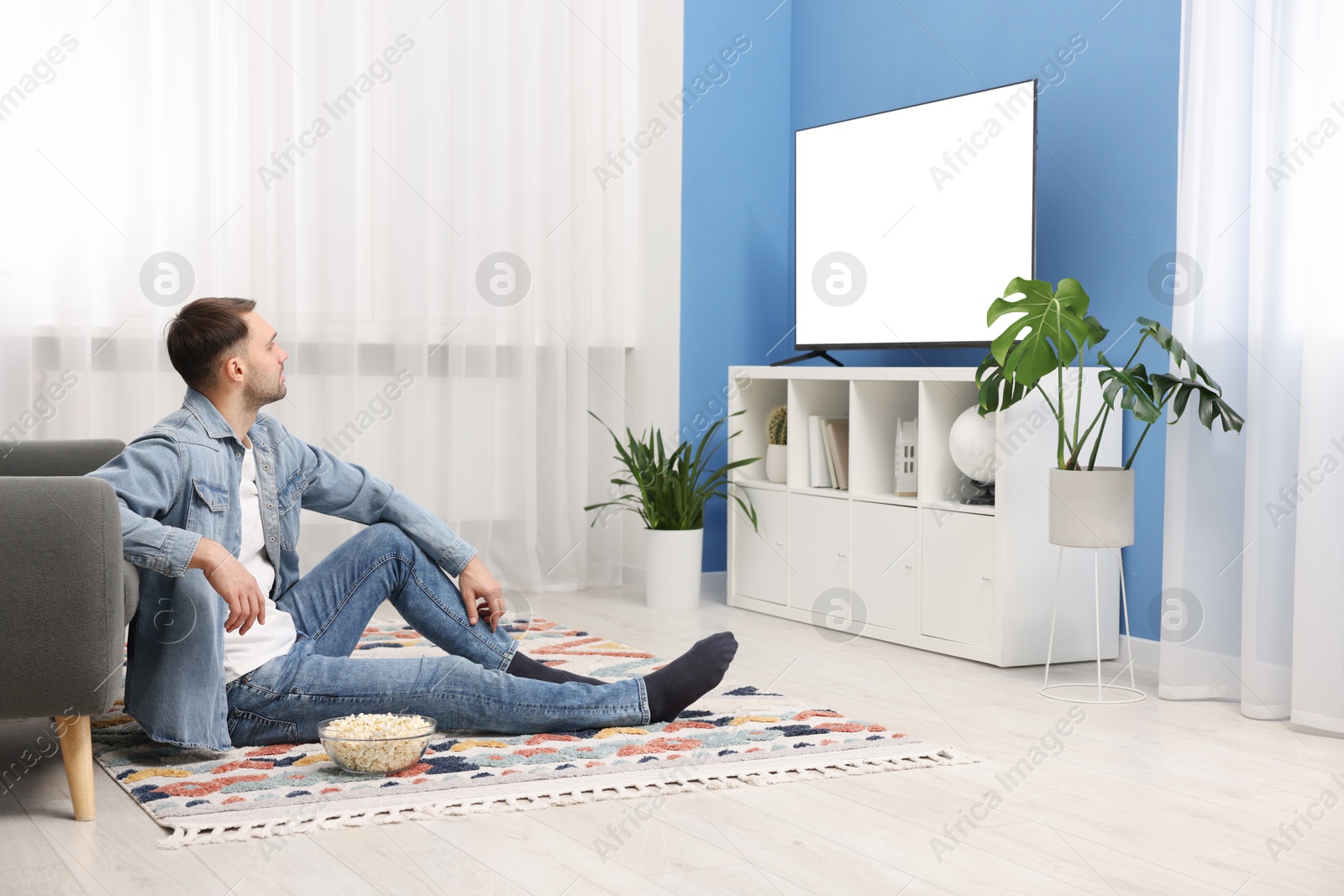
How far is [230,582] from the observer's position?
2.10 metres

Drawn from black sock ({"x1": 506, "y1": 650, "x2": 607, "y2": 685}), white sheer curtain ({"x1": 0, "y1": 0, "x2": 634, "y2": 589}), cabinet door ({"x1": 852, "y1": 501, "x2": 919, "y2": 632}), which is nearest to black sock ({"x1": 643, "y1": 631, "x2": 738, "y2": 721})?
black sock ({"x1": 506, "y1": 650, "x2": 607, "y2": 685})

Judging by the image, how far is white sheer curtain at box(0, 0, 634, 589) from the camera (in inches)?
150

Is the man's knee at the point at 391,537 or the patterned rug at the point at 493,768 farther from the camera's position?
the man's knee at the point at 391,537

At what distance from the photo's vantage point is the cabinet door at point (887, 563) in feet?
11.9

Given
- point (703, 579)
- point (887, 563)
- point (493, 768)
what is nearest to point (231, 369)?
point (493, 768)

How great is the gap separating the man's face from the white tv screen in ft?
6.47

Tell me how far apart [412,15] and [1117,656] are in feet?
9.49

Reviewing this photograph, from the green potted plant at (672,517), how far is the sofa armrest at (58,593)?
2.38m

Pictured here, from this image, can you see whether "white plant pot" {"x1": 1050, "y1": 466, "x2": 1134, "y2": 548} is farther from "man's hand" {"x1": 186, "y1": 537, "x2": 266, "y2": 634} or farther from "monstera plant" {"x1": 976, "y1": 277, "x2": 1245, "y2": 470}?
"man's hand" {"x1": 186, "y1": 537, "x2": 266, "y2": 634}

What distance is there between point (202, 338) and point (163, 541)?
40cm

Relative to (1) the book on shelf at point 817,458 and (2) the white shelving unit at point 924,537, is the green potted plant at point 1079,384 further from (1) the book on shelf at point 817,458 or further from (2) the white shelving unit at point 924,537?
(1) the book on shelf at point 817,458

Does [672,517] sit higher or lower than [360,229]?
lower

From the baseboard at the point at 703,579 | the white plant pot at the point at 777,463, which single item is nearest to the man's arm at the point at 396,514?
the white plant pot at the point at 777,463

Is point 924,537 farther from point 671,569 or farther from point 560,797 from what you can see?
point 560,797
